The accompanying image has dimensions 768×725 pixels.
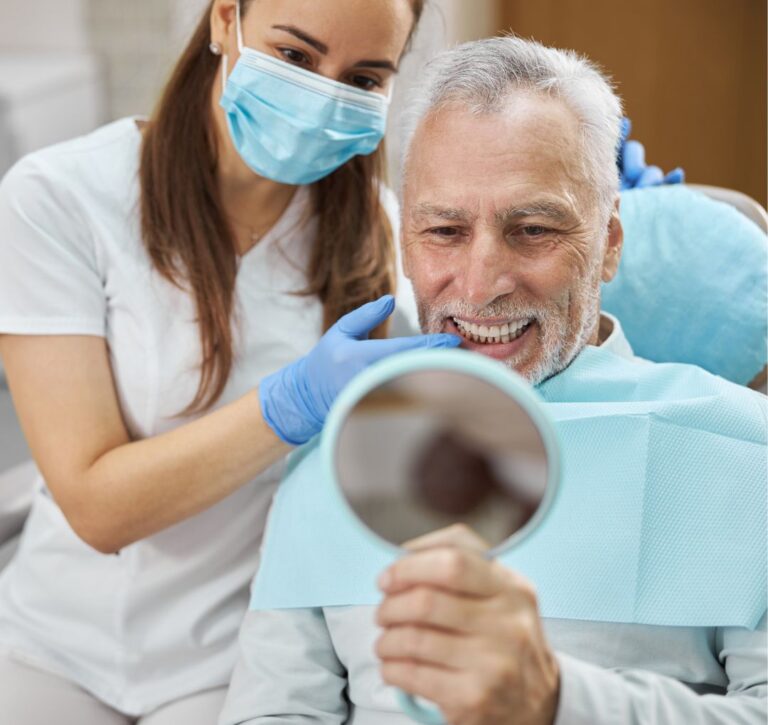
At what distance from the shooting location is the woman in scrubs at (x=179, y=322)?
1.39m

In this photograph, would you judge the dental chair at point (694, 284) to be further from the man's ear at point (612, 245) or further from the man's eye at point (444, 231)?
the man's eye at point (444, 231)

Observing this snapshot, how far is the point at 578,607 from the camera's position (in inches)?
43.3

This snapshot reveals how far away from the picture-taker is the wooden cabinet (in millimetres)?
4051

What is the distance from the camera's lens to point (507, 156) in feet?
3.71

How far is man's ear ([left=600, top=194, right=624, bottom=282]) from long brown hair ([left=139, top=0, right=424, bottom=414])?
414mm

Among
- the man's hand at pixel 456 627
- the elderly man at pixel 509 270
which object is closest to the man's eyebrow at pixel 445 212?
the elderly man at pixel 509 270

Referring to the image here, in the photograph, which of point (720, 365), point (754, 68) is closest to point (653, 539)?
point (720, 365)

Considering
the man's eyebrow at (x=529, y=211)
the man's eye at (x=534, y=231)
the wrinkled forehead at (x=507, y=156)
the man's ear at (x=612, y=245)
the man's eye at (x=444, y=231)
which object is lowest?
the man's ear at (x=612, y=245)

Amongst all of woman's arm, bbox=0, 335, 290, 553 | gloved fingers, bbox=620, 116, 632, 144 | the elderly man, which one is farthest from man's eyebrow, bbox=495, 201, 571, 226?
woman's arm, bbox=0, 335, 290, 553

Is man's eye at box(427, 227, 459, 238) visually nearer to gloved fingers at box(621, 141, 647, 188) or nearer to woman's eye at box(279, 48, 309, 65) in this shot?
woman's eye at box(279, 48, 309, 65)

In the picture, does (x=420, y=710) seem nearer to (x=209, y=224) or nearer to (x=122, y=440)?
(x=122, y=440)

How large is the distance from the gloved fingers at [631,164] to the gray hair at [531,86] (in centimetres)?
49

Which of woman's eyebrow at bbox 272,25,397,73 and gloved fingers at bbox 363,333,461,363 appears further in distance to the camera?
woman's eyebrow at bbox 272,25,397,73

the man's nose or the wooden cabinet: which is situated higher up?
the man's nose
